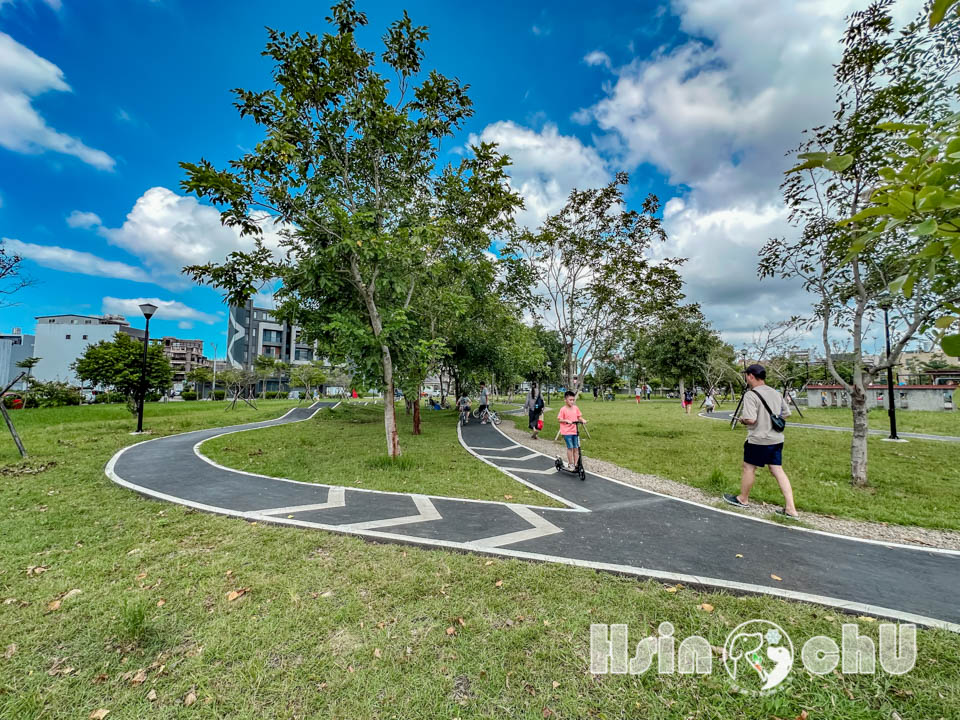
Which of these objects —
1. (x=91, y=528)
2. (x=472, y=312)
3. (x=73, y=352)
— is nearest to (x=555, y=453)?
(x=472, y=312)

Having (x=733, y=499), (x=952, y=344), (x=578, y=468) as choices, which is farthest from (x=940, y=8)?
(x=578, y=468)

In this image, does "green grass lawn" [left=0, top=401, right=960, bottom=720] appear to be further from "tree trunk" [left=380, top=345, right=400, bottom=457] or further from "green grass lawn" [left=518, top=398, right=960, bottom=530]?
"tree trunk" [left=380, top=345, right=400, bottom=457]

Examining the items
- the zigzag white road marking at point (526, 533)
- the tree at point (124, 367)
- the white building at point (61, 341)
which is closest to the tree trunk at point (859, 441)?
the zigzag white road marking at point (526, 533)

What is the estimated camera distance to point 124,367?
19938 mm

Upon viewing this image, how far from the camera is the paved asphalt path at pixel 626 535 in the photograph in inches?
142

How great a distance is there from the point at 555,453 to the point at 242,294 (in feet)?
29.0

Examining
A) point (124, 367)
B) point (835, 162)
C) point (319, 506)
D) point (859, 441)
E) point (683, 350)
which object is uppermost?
point (683, 350)

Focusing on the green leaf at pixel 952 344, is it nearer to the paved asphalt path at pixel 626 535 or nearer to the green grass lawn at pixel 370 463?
the paved asphalt path at pixel 626 535

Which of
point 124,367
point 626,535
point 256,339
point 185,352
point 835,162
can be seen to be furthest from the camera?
point 185,352

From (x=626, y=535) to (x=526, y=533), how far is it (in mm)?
1233

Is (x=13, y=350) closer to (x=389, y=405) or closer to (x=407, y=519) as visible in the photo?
(x=389, y=405)

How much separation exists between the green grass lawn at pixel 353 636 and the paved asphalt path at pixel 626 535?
12.0 inches

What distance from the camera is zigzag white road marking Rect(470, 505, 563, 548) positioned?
4.61m

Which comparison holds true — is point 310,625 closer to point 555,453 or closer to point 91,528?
point 91,528
